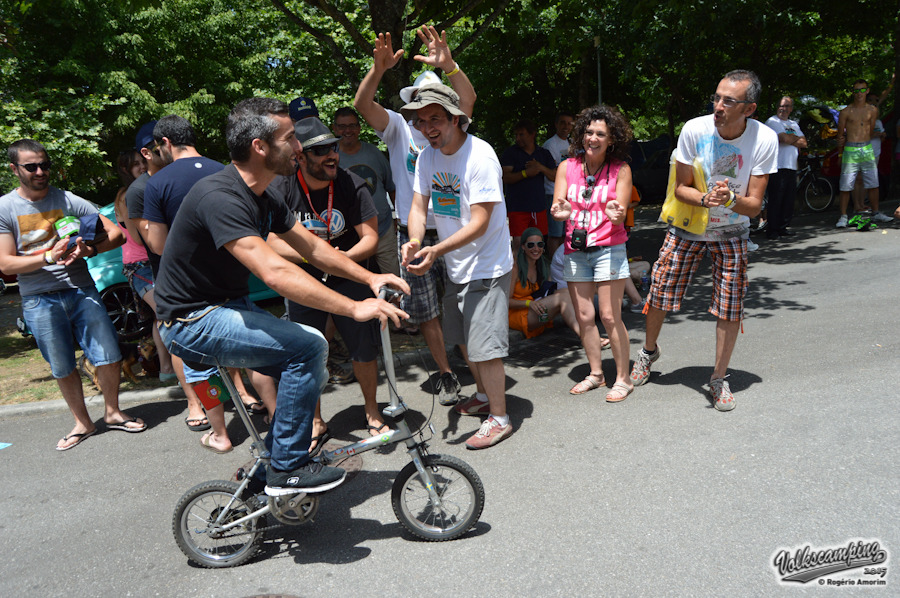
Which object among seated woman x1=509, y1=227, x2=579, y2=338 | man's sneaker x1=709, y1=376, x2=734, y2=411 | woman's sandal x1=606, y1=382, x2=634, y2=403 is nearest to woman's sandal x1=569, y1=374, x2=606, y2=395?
woman's sandal x1=606, y1=382, x2=634, y2=403

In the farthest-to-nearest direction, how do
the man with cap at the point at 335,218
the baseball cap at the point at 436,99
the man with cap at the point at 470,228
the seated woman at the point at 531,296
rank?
the seated woman at the point at 531,296 → the man with cap at the point at 335,218 → the man with cap at the point at 470,228 → the baseball cap at the point at 436,99

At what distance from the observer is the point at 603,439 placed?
4098mm

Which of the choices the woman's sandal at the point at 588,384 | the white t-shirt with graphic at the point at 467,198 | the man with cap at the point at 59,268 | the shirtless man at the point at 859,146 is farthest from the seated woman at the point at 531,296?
the shirtless man at the point at 859,146

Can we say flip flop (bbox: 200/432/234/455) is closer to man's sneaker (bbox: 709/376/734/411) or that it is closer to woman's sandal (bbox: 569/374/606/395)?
woman's sandal (bbox: 569/374/606/395)

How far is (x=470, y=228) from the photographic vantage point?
12.9 ft

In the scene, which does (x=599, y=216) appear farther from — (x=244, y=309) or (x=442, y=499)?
(x=244, y=309)

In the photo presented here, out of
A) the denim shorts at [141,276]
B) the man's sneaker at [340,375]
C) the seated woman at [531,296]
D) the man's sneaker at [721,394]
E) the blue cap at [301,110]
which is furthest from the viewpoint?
the seated woman at [531,296]

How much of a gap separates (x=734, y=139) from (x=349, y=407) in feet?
11.1

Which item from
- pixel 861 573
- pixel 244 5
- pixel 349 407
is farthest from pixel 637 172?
pixel 861 573

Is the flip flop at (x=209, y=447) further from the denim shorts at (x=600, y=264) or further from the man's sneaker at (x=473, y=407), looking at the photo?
the denim shorts at (x=600, y=264)

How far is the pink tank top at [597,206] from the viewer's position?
182 inches

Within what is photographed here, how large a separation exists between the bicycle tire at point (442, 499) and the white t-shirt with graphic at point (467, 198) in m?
1.43

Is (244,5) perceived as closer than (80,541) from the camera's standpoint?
No

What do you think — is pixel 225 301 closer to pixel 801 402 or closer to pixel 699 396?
pixel 699 396
